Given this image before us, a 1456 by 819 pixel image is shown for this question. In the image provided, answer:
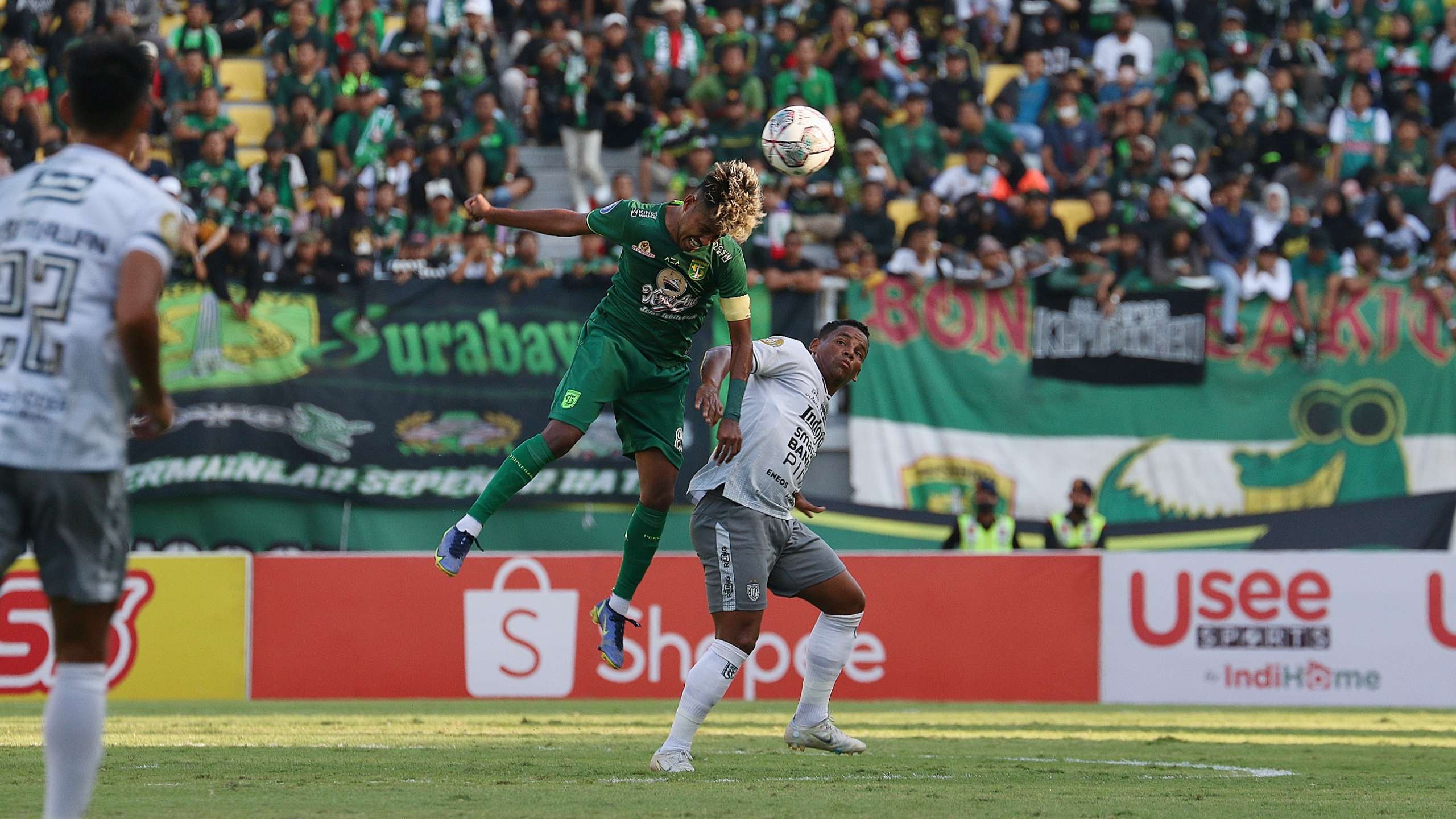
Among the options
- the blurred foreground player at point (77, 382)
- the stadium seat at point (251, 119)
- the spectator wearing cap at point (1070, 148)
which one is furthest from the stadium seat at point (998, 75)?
the blurred foreground player at point (77, 382)

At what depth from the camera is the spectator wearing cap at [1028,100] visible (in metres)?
21.1

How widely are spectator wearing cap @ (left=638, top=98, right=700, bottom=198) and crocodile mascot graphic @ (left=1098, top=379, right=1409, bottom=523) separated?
588cm

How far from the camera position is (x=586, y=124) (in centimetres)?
2011

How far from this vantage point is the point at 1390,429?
1819 centimetres

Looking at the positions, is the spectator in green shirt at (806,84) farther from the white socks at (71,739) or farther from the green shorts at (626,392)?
the white socks at (71,739)

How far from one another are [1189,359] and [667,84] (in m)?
6.90

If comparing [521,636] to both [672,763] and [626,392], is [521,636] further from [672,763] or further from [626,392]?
[672,763]

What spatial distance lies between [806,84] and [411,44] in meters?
4.74

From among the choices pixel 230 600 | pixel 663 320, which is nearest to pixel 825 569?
pixel 663 320

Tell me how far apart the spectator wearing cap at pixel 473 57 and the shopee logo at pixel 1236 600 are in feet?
32.6

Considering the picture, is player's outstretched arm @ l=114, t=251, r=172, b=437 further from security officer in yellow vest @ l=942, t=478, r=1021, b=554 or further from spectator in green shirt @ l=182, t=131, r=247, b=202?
spectator in green shirt @ l=182, t=131, r=247, b=202

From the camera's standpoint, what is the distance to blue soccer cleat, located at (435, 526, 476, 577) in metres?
8.55

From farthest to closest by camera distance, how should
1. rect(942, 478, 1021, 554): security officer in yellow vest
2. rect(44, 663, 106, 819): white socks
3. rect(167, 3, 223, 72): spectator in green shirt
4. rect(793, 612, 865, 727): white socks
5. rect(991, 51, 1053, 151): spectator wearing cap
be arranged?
rect(991, 51, 1053, 151): spectator wearing cap < rect(167, 3, 223, 72): spectator in green shirt < rect(942, 478, 1021, 554): security officer in yellow vest < rect(793, 612, 865, 727): white socks < rect(44, 663, 106, 819): white socks

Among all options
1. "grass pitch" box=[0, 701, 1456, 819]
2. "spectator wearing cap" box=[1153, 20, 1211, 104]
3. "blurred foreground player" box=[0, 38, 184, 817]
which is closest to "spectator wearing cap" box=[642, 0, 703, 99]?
"spectator wearing cap" box=[1153, 20, 1211, 104]
